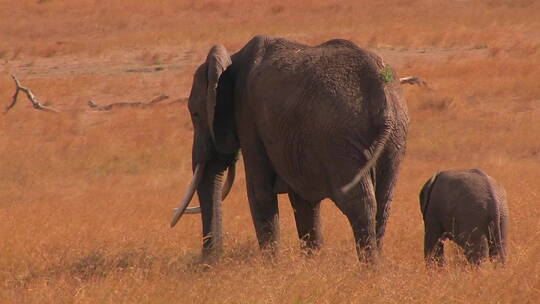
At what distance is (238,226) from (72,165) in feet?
23.8

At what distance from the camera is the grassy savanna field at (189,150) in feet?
29.4

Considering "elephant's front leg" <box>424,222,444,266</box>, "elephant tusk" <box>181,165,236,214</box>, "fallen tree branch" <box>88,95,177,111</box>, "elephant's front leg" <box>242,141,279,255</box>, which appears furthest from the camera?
"fallen tree branch" <box>88,95,177,111</box>

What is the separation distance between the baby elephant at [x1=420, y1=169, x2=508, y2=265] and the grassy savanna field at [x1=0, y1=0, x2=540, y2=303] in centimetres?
24

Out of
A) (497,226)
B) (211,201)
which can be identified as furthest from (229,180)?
(497,226)

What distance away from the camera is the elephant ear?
34.4 feet

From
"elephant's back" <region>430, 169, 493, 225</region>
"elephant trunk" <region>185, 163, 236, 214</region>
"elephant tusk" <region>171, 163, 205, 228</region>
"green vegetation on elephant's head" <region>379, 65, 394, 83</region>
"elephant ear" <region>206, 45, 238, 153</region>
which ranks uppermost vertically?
"green vegetation on elephant's head" <region>379, 65, 394, 83</region>

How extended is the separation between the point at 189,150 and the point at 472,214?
1149cm

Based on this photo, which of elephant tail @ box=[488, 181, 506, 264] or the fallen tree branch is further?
the fallen tree branch

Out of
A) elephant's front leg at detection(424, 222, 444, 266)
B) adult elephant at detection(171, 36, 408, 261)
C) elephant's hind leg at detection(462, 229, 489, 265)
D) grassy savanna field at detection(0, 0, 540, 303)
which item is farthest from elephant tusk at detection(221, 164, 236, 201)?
elephant's hind leg at detection(462, 229, 489, 265)

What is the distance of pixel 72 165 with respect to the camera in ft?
65.5

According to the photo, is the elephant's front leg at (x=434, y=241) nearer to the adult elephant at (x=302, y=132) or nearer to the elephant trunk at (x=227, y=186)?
the adult elephant at (x=302, y=132)

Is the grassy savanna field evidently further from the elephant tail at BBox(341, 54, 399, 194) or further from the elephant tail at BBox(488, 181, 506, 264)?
the elephant tail at BBox(341, 54, 399, 194)

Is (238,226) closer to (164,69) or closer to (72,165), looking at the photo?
(72,165)

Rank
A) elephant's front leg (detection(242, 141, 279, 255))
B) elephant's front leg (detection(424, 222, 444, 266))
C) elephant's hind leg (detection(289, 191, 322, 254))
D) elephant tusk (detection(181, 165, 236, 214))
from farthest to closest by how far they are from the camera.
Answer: elephant tusk (detection(181, 165, 236, 214)) < elephant's hind leg (detection(289, 191, 322, 254)) < elephant's front leg (detection(242, 141, 279, 255)) < elephant's front leg (detection(424, 222, 444, 266))
